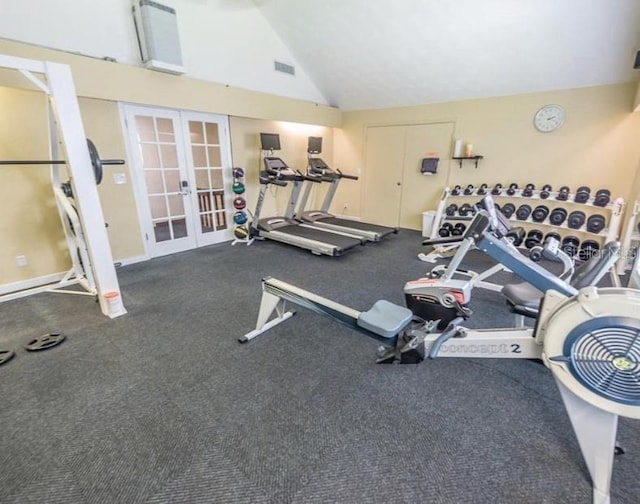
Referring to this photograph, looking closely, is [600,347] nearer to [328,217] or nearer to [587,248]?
[587,248]

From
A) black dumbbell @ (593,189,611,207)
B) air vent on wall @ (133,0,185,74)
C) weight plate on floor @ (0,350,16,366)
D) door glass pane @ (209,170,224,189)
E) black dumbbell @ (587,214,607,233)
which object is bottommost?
weight plate on floor @ (0,350,16,366)

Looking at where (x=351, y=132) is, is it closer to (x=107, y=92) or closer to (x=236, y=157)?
(x=236, y=157)

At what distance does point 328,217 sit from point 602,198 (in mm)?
4324

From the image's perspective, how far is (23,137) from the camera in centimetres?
349

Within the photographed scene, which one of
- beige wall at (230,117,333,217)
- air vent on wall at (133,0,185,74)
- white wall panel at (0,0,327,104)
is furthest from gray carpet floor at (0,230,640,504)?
beige wall at (230,117,333,217)

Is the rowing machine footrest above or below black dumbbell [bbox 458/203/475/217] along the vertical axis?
below

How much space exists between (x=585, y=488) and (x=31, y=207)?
17.7ft

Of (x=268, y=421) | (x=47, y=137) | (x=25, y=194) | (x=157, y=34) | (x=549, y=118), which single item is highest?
(x=157, y=34)

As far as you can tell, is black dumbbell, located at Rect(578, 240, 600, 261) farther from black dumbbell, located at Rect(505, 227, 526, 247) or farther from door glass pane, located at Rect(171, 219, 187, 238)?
door glass pane, located at Rect(171, 219, 187, 238)

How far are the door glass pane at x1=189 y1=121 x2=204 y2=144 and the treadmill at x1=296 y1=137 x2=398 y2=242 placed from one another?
1.98m

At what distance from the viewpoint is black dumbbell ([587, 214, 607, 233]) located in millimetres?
4375

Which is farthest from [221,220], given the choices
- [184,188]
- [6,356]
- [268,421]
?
[268,421]

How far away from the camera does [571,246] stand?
4.61m

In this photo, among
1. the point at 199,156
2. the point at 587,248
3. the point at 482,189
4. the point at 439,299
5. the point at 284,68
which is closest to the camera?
the point at 439,299
